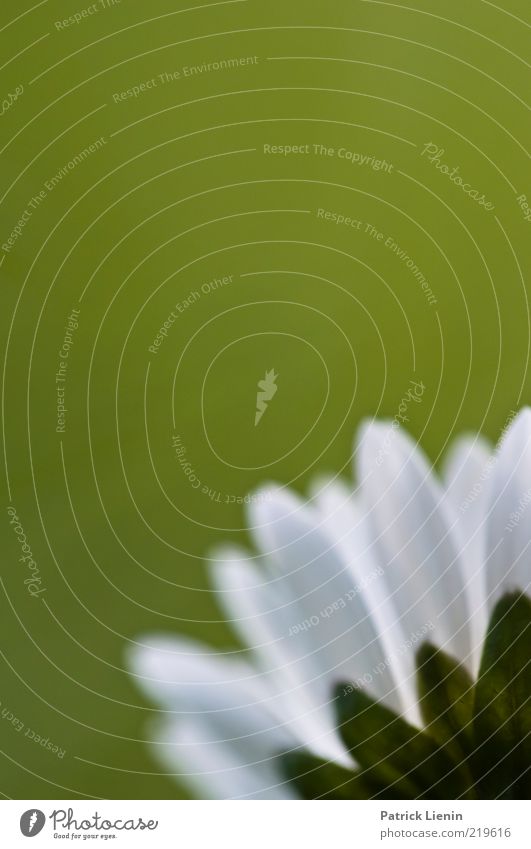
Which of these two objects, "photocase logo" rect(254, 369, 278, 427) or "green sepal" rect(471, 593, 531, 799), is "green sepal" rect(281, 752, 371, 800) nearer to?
"green sepal" rect(471, 593, 531, 799)

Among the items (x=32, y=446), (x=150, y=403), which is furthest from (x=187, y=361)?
(x=32, y=446)

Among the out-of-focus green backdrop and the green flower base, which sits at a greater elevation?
the out-of-focus green backdrop

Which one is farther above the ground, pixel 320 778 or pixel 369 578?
pixel 369 578

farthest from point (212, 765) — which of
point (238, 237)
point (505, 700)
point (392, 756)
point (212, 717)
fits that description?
point (238, 237)

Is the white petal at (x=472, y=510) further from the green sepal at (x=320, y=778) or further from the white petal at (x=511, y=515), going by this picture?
the green sepal at (x=320, y=778)
